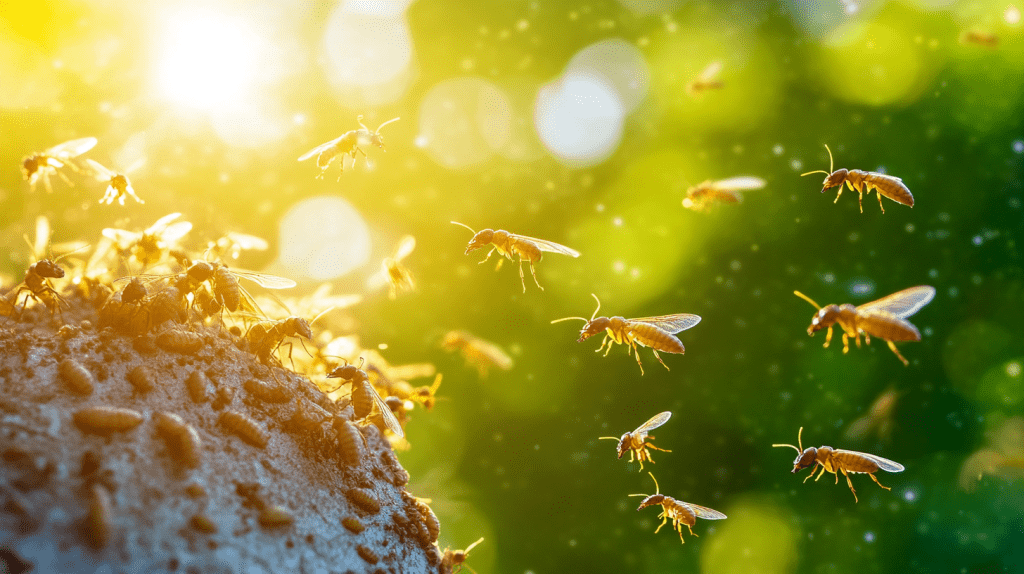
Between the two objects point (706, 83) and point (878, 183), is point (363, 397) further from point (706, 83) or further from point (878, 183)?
point (706, 83)

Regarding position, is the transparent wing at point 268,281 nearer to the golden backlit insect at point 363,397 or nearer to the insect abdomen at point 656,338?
the golden backlit insect at point 363,397

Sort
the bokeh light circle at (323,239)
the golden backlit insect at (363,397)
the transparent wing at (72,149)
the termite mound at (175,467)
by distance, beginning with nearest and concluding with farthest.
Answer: the termite mound at (175,467) < the golden backlit insect at (363,397) < the transparent wing at (72,149) < the bokeh light circle at (323,239)

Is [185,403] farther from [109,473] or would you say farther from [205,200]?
[205,200]

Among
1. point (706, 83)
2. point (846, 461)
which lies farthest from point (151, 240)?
point (706, 83)

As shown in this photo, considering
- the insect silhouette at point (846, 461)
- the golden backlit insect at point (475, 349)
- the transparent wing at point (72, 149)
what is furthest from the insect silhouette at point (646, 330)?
the transparent wing at point (72, 149)

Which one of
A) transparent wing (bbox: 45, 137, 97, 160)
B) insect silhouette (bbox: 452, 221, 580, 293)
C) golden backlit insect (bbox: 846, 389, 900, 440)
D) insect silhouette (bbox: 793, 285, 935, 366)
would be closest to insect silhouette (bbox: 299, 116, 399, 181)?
insect silhouette (bbox: 452, 221, 580, 293)

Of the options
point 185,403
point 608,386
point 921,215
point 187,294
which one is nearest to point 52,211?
point 187,294
